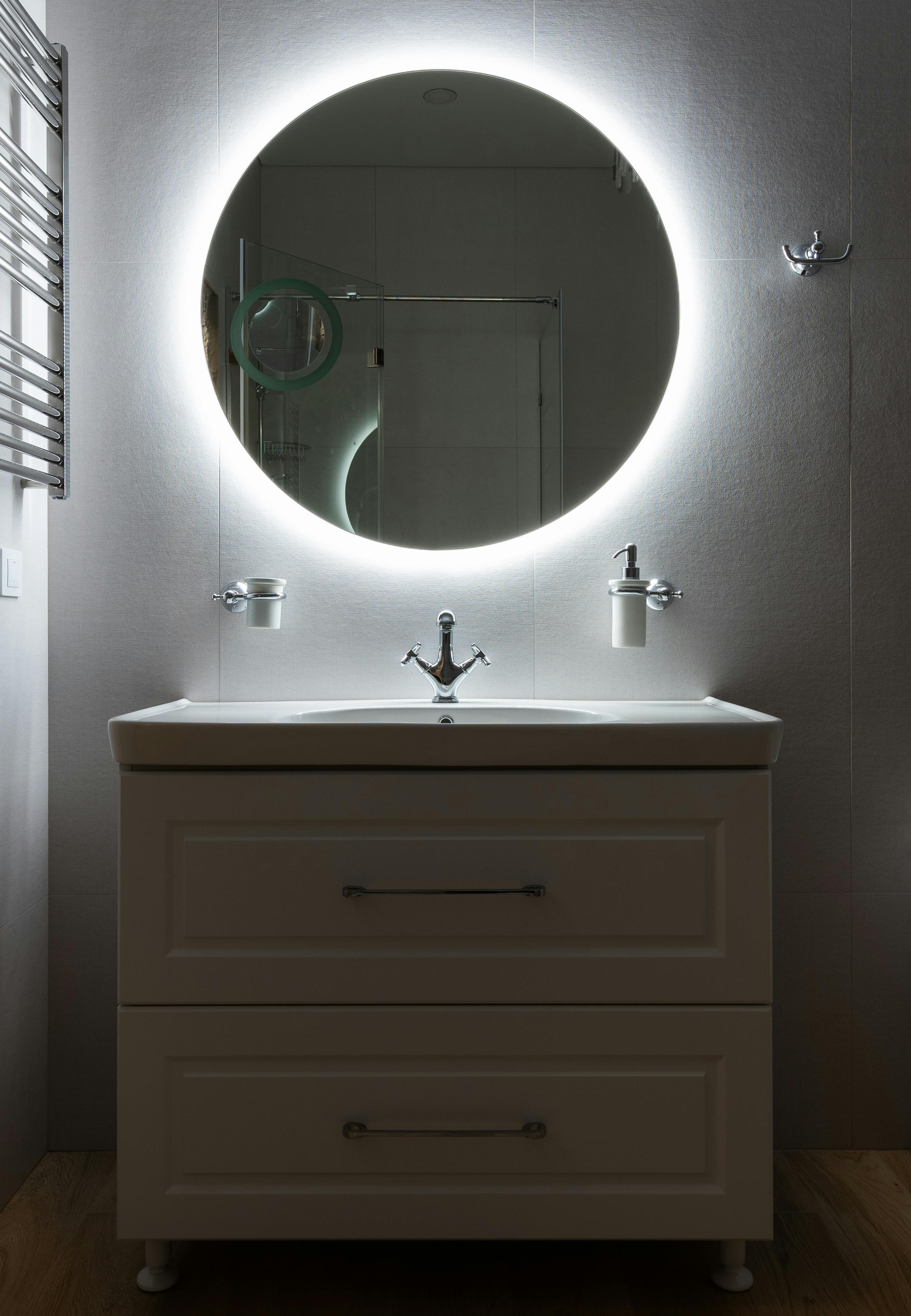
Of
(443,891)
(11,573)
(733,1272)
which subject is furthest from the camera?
(11,573)

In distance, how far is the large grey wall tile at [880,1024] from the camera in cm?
160

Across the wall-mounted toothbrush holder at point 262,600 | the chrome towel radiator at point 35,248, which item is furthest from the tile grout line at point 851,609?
the chrome towel radiator at point 35,248

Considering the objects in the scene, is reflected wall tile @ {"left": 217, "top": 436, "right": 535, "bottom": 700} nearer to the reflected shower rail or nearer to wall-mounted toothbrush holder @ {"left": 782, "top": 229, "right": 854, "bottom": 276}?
the reflected shower rail

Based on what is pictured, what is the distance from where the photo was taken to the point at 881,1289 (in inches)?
48.9

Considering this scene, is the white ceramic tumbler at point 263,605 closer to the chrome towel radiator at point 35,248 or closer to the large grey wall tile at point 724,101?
the chrome towel radiator at point 35,248

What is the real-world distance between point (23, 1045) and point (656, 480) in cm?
148

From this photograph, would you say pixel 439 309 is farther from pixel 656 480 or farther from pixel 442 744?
pixel 442 744

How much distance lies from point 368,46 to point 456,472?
2.57 feet

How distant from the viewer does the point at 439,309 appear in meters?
1.61

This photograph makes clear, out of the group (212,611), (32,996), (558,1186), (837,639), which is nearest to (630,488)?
(837,639)

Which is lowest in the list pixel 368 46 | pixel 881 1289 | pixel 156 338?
pixel 881 1289

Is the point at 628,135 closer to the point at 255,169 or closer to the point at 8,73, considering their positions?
the point at 255,169

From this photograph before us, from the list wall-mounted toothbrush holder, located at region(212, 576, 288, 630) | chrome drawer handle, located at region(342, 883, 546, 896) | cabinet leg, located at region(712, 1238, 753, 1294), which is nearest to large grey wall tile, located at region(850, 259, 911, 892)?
cabinet leg, located at region(712, 1238, 753, 1294)

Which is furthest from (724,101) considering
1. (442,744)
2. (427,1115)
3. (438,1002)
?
(427,1115)
